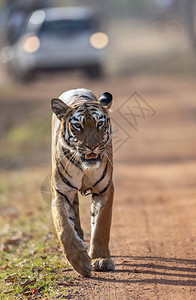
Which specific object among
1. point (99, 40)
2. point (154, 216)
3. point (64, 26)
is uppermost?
point (64, 26)

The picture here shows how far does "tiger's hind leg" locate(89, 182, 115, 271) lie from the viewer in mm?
5711

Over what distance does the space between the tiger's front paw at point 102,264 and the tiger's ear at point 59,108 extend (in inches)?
46.9

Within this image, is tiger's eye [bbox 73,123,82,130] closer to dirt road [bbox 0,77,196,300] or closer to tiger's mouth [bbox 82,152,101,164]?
tiger's mouth [bbox 82,152,101,164]

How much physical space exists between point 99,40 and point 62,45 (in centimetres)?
109

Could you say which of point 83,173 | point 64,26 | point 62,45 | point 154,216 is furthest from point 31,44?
point 83,173

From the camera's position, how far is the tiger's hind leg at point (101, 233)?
225 inches

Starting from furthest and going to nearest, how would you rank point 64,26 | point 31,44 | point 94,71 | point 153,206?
point 94,71 → point 64,26 → point 31,44 → point 153,206

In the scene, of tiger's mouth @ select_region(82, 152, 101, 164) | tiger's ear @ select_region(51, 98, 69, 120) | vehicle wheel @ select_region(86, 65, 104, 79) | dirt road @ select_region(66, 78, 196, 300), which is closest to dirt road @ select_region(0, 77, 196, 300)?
dirt road @ select_region(66, 78, 196, 300)

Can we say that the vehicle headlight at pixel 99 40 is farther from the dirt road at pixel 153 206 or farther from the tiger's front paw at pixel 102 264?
the tiger's front paw at pixel 102 264

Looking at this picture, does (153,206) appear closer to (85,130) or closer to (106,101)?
(106,101)

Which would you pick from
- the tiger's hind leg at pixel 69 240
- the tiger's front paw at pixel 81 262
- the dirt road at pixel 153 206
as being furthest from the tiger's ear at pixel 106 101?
the dirt road at pixel 153 206

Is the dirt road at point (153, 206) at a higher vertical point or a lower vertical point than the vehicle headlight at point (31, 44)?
lower

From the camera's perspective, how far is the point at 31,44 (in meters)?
20.5

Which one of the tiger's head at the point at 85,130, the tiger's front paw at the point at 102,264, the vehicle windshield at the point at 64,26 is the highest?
the vehicle windshield at the point at 64,26
